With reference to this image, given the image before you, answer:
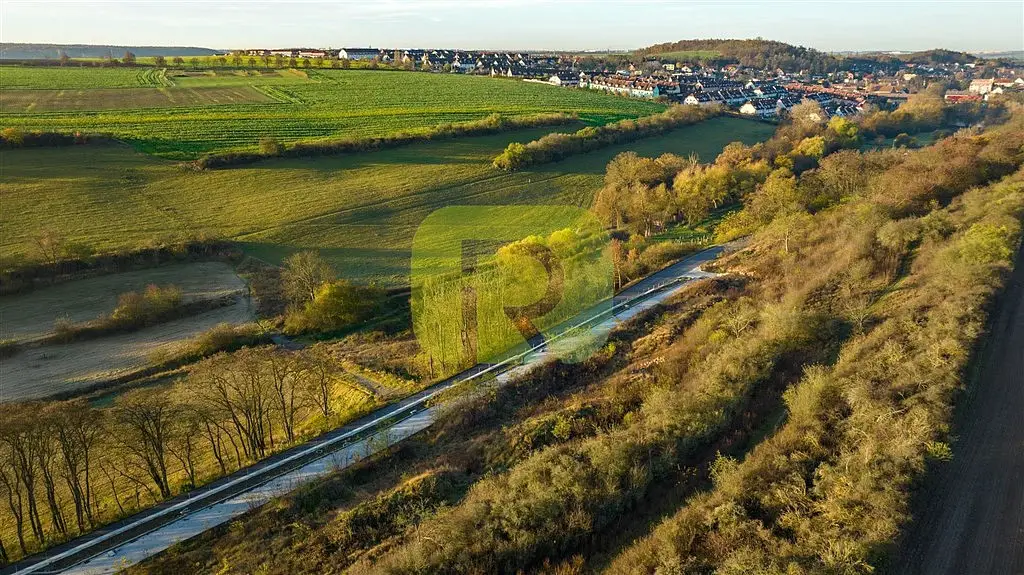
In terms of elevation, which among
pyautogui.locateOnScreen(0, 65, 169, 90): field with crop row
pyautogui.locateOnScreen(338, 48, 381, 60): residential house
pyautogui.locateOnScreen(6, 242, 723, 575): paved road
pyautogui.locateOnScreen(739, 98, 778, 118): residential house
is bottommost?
pyautogui.locateOnScreen(6, 242, 723, 575): paved road

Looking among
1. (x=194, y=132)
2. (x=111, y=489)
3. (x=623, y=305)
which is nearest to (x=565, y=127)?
(x=194, y=132)

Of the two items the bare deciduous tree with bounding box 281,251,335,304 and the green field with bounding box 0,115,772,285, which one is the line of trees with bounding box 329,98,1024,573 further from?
the green field with bounding box 0,115,772,285

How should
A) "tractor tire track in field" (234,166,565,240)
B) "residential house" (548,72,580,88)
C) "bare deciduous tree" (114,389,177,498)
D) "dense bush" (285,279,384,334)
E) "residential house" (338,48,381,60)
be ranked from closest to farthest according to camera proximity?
"bare deciduous tree" (114,389,177,498) < "dense bush" (285,279,384,334) < "tractor tire track in field" (234,166,565,240) < "residential house" (548,72,580,88) < "residential house" (338,48,381,60)

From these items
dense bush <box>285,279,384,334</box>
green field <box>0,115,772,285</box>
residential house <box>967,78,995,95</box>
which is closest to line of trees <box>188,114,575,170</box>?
green field <box>0,115,772,285</box>

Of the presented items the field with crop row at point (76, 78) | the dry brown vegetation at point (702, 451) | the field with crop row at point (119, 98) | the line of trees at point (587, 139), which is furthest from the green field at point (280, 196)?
the field with crop row at point (76, 78)

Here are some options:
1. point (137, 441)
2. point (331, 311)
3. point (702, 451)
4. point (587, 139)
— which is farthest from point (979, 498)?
point (587, 139)

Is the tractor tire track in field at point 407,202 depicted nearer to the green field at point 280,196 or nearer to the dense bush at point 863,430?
the green field at point 280,196
